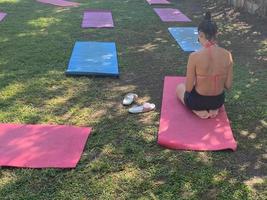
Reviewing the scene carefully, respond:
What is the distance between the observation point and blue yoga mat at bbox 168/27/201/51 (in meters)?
7.53

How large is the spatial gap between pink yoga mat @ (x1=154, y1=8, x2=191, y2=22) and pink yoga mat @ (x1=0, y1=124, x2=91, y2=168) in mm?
5816

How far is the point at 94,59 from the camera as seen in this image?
659 cm

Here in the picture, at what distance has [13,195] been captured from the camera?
3.43 m

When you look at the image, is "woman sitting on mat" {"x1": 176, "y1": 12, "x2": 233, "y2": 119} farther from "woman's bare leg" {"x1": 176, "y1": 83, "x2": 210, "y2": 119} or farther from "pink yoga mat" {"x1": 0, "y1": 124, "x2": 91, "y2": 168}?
"pink yoga mat" {"x1": 0, "y1": 124, "x2": 91, "y2": 168}

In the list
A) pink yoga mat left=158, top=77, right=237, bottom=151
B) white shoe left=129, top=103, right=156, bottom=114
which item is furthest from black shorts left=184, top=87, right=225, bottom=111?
white shoe left=129, top=103, right=156, bottom=114

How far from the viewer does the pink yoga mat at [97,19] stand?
8.89 metres

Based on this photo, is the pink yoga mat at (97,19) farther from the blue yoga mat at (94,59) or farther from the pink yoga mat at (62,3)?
the blue yoga mat at (94,59)

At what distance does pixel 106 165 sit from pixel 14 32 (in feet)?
16.7

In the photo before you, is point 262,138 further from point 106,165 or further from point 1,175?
point 1,175

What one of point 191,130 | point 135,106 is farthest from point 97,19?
point 191,130

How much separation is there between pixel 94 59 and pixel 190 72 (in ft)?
7.76

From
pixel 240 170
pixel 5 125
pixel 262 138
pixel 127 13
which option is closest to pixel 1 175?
pixel 5 125

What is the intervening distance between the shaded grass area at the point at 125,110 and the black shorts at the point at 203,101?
0.31 m

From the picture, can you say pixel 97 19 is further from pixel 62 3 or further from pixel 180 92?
pixel 180 92
